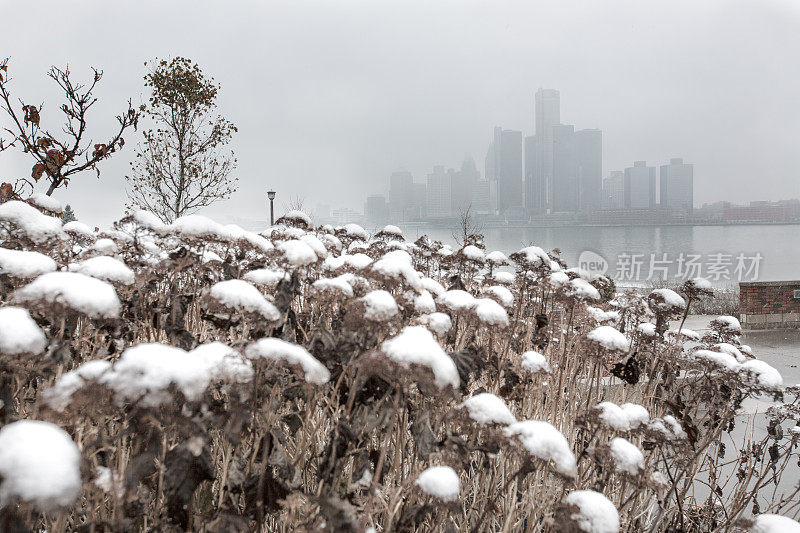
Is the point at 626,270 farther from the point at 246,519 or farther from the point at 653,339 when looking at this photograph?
the point at 246,519

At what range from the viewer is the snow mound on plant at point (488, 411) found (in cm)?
153

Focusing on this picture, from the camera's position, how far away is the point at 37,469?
798 millimetres

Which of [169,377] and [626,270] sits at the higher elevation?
[169,377]

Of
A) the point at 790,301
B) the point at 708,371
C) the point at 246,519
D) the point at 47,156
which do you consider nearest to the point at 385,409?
the point at 246,519

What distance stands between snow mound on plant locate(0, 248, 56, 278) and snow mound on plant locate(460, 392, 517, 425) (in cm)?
164

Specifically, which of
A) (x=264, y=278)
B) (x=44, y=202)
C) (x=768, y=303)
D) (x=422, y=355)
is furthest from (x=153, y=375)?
(x=768, y=303)

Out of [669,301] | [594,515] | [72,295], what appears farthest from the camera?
[669,301]

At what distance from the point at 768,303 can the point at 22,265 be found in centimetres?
1654

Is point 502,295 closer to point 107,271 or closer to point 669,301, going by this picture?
point 669,301

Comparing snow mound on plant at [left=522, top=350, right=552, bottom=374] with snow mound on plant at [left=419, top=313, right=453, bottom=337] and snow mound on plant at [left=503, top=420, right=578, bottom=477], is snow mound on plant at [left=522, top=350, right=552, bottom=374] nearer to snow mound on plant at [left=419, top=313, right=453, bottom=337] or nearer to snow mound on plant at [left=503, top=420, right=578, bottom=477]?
snow mound on plant at [left=419, top=313, right=453, bottom=337]

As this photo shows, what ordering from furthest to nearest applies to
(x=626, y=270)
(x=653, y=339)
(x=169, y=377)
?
1. (x=626, y=270)
2. (x=653, y=339)
3. (x=169, y=377)

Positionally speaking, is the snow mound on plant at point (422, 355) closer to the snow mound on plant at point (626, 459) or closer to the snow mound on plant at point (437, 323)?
the snow mound on plant at point (437, 323)

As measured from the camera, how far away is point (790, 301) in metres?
13.1

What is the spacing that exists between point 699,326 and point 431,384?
13793 mm
